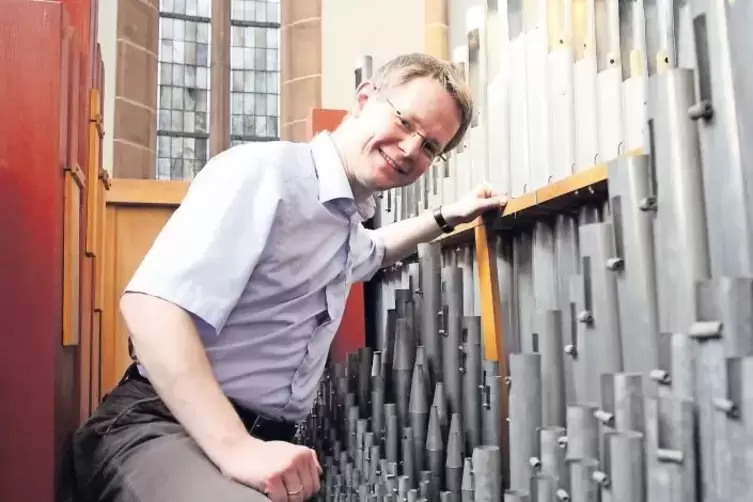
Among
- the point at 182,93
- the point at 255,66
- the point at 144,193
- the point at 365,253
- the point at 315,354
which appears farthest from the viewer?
the point at 255,66

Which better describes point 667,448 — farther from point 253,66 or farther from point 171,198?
point 253,66

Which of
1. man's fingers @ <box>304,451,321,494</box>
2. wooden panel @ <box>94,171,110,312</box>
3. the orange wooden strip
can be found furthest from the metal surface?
wooden panel @ <box>94,171,110,312</box>

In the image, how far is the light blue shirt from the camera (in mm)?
1041

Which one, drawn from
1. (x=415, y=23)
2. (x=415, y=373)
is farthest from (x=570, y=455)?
(x=415, y=23)

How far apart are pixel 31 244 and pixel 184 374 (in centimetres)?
57

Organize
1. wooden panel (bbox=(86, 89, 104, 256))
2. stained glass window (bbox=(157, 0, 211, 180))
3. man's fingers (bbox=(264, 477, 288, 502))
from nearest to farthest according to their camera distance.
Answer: man's fingers (bbox=(264, 477, 288, 502)) < wooden panel (bbox=(86, 89, 104, 256)) < stained glass window (bbox=(157, 0, 211, 180))

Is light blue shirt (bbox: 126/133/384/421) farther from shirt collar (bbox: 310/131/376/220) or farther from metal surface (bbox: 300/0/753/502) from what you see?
metal surface (bbox: 300/0/753/502)

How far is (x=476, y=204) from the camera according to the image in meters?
1.41

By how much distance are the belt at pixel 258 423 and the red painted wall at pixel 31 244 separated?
19 centimetres

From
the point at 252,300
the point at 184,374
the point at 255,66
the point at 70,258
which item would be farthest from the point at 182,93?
the point at 184,374

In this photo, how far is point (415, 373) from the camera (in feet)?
4.83

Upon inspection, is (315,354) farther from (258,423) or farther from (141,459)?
(141,459)

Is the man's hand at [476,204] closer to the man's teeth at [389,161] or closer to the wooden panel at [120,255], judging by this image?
the man's teeth at [389,161]

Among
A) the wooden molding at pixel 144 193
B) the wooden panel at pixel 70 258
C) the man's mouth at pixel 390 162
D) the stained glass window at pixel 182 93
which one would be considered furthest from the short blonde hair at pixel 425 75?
the stained glass window at pixel 182 93
